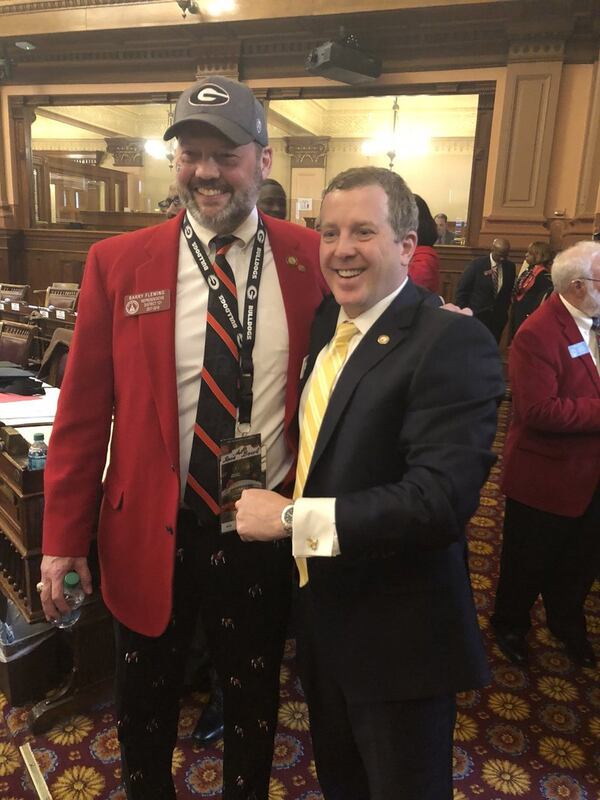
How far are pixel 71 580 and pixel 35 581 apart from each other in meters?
0.51

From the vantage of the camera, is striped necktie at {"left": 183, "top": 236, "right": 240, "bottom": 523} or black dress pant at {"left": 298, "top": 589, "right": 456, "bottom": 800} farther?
striped necktie at {"left": 183, "top": 236, "right": 240, "bottom": 523}

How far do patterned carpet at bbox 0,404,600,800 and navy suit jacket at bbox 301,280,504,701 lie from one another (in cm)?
96

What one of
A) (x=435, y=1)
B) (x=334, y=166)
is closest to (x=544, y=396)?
(x=435, y=1)

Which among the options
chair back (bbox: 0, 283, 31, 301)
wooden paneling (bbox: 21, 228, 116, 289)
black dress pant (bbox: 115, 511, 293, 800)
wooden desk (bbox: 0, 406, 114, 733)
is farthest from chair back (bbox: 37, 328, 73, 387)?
wooden paneling (bbox: 21, 228, 116, 289)

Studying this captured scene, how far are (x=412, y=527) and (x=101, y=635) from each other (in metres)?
1.43

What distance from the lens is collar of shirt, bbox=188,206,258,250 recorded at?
4.05 ft

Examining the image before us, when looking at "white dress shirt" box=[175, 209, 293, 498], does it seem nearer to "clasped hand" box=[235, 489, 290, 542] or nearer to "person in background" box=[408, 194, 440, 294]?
"clasped hand" box=[235, 489, 290, 542]

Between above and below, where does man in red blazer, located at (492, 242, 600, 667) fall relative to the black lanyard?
below

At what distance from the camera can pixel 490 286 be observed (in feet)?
18.4

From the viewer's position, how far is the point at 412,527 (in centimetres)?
88

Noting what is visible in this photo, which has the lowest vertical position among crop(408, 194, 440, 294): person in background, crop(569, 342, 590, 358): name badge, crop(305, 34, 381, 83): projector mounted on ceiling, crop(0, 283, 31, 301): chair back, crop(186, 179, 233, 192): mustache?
crop(0, 283, 31, 301): chair back

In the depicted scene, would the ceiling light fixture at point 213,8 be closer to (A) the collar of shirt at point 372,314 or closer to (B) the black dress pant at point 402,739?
(A) the collar of shirt at point 372,314

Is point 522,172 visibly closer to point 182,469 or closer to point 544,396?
point 544,396

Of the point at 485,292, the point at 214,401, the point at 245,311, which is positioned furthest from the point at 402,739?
the point at 485,292
